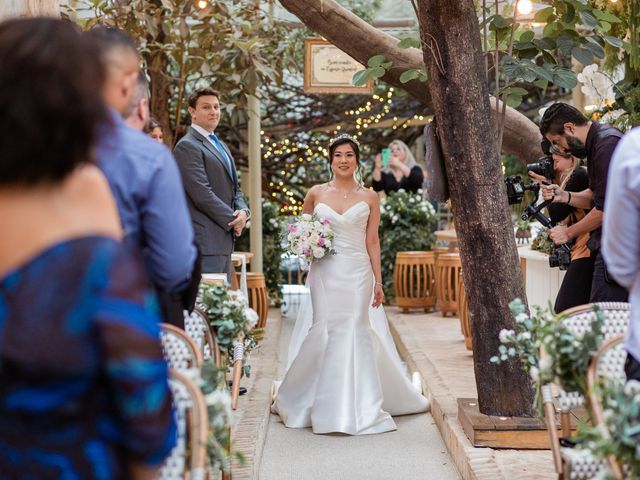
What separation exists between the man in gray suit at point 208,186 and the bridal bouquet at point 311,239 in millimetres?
551

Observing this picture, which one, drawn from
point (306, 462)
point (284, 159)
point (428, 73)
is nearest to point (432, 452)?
point (306, 462)

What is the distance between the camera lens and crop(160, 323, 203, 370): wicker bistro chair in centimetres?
305

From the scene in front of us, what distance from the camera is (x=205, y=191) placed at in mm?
6637

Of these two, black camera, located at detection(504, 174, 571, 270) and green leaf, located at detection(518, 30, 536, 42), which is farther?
green leaf, located at detection(518, 30, 536, 42)

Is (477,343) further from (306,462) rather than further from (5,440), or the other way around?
(5,440)

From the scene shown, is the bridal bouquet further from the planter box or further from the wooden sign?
the wooden sign

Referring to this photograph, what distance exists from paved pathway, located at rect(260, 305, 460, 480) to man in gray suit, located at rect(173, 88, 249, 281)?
4.10 ft

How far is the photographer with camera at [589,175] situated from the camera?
5.04 meters

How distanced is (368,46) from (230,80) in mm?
3284

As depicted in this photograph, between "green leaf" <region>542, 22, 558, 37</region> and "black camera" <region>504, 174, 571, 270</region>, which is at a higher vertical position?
"green leaf" <region>542, 22, 558, 37</region>

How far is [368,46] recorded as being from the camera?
6.68 meters

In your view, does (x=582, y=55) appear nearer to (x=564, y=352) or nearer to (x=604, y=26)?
(x=604, y=26)

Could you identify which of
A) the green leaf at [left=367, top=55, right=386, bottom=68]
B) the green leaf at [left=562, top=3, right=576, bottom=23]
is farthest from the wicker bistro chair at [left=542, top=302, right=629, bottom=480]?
the green leaf at [left=367, top=55, right=386, bottom=68]

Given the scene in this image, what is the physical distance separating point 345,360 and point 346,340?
0.16 metres
